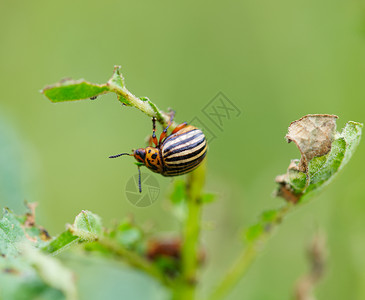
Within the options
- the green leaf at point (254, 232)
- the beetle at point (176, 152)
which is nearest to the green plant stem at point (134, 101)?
the beetle at point (176, 152)

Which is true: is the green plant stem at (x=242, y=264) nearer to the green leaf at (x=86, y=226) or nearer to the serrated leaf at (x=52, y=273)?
the green leaf at (x=86, y=226)

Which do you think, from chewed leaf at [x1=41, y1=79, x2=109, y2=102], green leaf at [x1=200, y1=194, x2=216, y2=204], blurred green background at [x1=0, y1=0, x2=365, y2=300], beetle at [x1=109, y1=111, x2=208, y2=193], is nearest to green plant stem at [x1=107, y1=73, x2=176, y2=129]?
chewed leaf at [x1=41, y1=79, x2=109, y2=102]

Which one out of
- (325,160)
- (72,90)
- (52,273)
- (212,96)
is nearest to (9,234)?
(52,273)

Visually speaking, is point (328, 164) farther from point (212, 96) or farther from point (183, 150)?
point (212, 96)

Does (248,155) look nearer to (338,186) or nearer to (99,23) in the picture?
(338,186)

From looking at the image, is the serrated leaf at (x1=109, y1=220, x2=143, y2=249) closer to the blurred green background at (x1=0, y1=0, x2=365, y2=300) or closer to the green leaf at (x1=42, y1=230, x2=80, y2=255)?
the green leaf at (x1=42, y1=230, x2=80, y2=255)
